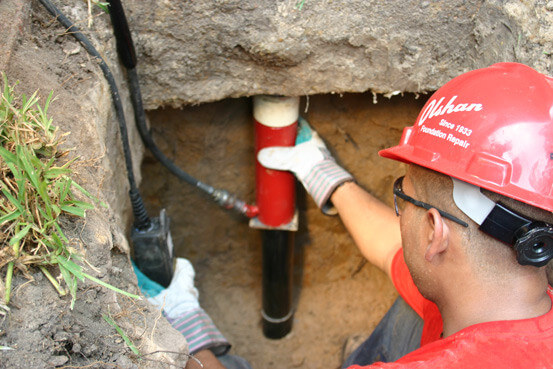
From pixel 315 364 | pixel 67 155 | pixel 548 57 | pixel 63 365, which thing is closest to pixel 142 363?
pixel 63 365

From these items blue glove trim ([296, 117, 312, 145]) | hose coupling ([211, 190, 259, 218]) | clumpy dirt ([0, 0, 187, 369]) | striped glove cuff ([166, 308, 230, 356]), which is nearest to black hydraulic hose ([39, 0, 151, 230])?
clumpy dirt ([0, 0, 187, 369])

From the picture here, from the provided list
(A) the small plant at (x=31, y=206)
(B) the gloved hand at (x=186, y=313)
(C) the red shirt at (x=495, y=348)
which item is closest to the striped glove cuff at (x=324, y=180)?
(B) the gloved hand at (x=186, y=313)

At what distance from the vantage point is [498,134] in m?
0.87

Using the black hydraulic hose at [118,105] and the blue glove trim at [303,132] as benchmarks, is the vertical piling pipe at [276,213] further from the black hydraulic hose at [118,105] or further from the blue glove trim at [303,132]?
the black hydraulic hose at [118,105]

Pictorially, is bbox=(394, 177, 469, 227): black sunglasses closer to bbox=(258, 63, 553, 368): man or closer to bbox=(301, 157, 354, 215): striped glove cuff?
bbox=(258, 63, 553, 368): man

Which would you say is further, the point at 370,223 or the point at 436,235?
the point at 370,223

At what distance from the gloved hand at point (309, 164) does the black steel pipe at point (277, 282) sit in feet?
1.16

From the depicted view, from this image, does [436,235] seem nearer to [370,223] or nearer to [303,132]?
[370,223]

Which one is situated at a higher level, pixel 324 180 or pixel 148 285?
pixel 324 180

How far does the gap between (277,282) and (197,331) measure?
0.90 meters

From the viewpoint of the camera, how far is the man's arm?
Result: 1.56 meters

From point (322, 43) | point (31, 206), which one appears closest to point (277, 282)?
point (322, 43)

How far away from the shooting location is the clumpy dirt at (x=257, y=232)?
192 cm

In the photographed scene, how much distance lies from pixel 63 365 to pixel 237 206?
1218mm
